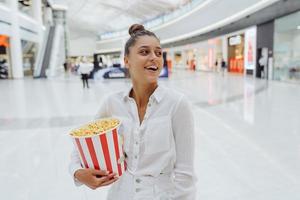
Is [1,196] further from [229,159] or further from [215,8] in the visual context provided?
[215,8]

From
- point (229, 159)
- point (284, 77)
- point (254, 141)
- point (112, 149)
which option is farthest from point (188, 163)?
point (284, 77)

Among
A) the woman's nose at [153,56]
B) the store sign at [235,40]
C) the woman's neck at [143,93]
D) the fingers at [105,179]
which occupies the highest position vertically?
the store sign at [235,40]

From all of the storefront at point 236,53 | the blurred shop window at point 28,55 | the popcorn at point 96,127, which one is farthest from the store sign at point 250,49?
the popcorn at point 96,127

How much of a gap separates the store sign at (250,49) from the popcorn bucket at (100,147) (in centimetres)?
2334

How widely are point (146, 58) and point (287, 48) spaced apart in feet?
60.8

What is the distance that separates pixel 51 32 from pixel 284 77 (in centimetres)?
2232

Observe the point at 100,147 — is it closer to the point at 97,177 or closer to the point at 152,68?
the point at 97,177

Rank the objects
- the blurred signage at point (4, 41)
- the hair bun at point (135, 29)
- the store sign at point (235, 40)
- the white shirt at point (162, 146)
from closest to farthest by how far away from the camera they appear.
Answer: the white shirt at point (162, 146)
the hair bun at point (135, 29)
the blurred signage at point (4, 41)
the store sign at point (235, 40)

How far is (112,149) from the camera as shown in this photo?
4.06 feet

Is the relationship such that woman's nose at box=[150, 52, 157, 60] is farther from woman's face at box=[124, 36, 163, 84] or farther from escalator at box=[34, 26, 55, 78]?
escalator at box=[34, 26, 55, 78]

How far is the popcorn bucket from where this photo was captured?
47.0 inches

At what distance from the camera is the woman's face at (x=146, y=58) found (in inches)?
52.5

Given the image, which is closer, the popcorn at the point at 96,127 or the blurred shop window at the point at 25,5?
the popcorn at the point at 96,127

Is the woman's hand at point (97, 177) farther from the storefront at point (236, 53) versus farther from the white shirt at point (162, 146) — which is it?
the storefront at point (236, 53)
